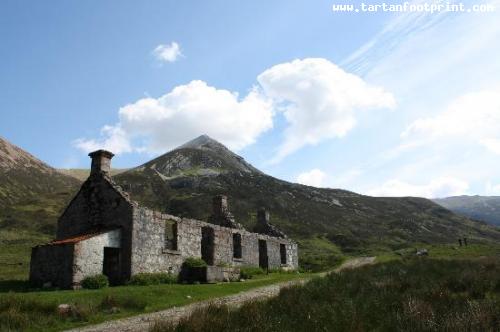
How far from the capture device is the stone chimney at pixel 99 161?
2149cm

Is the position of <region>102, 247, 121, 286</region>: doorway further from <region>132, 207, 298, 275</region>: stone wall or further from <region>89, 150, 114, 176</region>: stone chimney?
<region>89, 150, 114, 176</region>: stone chimney

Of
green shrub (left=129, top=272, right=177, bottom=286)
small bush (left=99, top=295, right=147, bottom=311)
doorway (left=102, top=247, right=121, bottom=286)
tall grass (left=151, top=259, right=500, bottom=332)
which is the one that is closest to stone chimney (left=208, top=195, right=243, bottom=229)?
green shrub (left=129, top=272, right=177, bottom=286)

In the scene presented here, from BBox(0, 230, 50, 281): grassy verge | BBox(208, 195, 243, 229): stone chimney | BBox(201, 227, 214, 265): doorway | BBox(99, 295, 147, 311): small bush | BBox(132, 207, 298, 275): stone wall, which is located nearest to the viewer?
BBox(99, 295, 147, 311): small bush

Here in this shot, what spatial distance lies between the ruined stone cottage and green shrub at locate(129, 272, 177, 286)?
32cm

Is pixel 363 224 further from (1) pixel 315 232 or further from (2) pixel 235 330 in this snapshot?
(2) pixel 235 330

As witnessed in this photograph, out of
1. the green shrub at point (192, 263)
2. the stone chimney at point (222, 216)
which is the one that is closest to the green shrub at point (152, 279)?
the green shrub at point (192, 263)

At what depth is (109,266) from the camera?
62.7ft

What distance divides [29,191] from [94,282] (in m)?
103

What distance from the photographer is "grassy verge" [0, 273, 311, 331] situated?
1102cm

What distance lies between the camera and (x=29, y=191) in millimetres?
108000

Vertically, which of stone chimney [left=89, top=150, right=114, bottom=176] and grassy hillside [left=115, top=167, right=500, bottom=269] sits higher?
grassy hillside [left=115, top=167, right=500, bottom=269]

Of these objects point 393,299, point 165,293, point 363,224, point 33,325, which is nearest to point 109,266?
point 165,293

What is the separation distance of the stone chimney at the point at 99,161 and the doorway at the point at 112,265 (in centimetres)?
425

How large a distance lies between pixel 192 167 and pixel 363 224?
2145 inches
